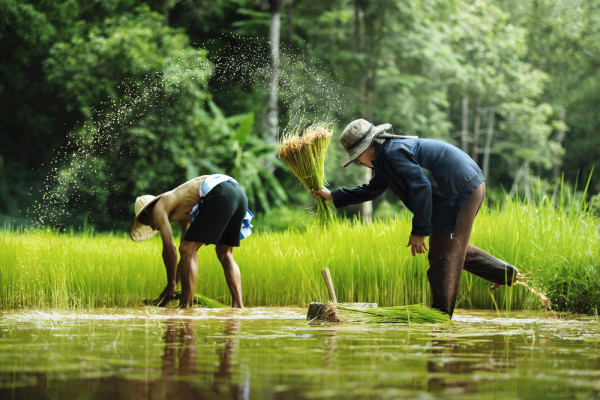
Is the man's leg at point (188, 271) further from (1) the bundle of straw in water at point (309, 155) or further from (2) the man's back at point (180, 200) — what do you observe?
(1) the bundle of straw in water at point (309, 155)

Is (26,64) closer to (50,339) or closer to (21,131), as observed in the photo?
(21,131)

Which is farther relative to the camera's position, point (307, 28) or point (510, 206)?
point (307, 28)

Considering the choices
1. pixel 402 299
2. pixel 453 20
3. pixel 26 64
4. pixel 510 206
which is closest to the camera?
pixel 402 299

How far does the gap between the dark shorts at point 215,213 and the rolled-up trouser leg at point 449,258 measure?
2.24 meters

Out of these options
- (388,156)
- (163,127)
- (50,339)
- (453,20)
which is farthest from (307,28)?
(50,339)

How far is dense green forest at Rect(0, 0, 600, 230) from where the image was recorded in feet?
57.7

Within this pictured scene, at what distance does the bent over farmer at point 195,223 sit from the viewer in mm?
6535

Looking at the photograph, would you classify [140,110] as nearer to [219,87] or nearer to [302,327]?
[219,87]

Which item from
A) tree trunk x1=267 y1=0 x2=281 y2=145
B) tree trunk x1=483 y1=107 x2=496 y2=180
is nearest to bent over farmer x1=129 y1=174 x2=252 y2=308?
tree trunk x1=267 y1=0 x2=281 y2=145

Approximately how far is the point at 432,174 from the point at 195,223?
7.94ft

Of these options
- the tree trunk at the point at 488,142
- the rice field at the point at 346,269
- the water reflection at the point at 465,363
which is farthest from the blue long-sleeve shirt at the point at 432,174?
the tree trunk at the point at 488,142

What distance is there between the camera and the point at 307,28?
2259cm

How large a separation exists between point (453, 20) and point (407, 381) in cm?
2380

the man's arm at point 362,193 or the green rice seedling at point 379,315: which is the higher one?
the man's arm at point 362,193
